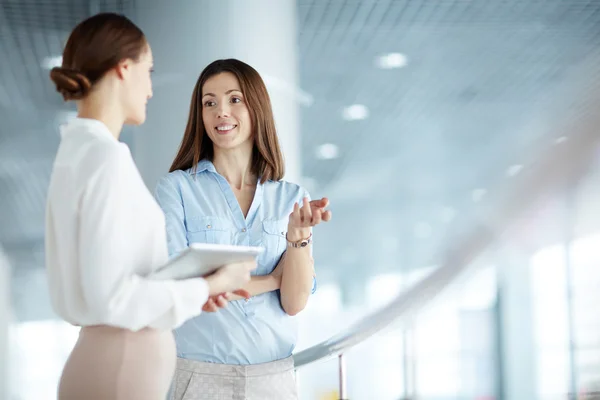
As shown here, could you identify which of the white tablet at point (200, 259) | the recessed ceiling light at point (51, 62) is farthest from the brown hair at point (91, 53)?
the recessed ceiling light at point (51, 62)

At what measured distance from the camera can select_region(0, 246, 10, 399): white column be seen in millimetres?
14273

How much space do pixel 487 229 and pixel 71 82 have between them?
84 centimetres

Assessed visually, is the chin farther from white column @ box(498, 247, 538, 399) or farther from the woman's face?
white column @ box(498, 247, 538, 399)

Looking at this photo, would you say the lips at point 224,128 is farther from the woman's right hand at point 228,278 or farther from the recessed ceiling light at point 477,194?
the recessed ceiling light at point 477,194

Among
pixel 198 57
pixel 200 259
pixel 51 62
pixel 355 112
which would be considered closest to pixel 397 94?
pixel 355 112

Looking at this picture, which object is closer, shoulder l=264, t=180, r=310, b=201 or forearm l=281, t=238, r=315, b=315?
forearm l=281, t=238, r=315, b=315

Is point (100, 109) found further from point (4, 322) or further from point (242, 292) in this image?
point (4, 322)

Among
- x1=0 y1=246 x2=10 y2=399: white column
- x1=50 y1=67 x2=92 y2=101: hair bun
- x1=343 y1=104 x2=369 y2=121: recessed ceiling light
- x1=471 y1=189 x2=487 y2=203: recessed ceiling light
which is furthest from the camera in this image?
x1=471 y1=189 x2=487 y2=203: recessed ceiling light

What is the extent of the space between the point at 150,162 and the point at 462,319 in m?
15.7

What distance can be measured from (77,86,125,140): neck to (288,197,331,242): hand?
53 centimetres

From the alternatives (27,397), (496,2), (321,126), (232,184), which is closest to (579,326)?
(321,126)

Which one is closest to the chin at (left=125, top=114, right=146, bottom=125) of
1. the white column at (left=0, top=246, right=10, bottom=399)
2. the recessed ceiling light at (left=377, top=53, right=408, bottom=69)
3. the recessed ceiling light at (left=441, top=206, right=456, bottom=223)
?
the recessed ceiling light at (left=377, top=53, right=408, bottom=69)

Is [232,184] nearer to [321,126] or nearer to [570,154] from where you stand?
[570,154]

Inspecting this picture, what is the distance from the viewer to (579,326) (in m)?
14.8
